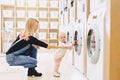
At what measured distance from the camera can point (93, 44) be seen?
220cm

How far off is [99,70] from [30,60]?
107cm

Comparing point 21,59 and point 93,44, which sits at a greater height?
point 93,44

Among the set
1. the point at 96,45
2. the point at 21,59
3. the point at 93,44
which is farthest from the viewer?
the point at 21,59

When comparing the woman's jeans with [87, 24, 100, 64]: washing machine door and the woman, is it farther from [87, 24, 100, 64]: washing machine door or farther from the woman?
[87, 24, 100, 64]: washing machine door

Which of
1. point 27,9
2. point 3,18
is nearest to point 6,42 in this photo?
point 3,18

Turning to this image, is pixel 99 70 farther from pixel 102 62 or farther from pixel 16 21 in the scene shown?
pixel 16 21

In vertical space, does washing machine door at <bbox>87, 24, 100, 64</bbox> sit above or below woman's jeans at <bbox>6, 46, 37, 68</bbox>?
above

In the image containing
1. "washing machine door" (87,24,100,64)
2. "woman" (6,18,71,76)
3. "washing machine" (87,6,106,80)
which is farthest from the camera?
"woman" (6,18,71,76)

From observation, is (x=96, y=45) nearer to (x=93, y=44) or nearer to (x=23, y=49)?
(x=93, y=44)

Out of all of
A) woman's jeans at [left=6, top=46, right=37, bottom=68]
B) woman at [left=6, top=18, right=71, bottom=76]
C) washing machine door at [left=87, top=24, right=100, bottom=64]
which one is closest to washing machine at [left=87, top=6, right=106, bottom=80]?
washing machine door at [left=87, top=24, right=100, bottom=64]

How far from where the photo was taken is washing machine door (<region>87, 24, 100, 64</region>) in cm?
201

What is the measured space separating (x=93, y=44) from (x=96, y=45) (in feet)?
0.52

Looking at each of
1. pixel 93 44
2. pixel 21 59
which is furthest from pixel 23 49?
pixel 93 44

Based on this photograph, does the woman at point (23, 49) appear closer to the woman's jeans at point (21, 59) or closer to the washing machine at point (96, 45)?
the woman's jeans at point (21, 59)
